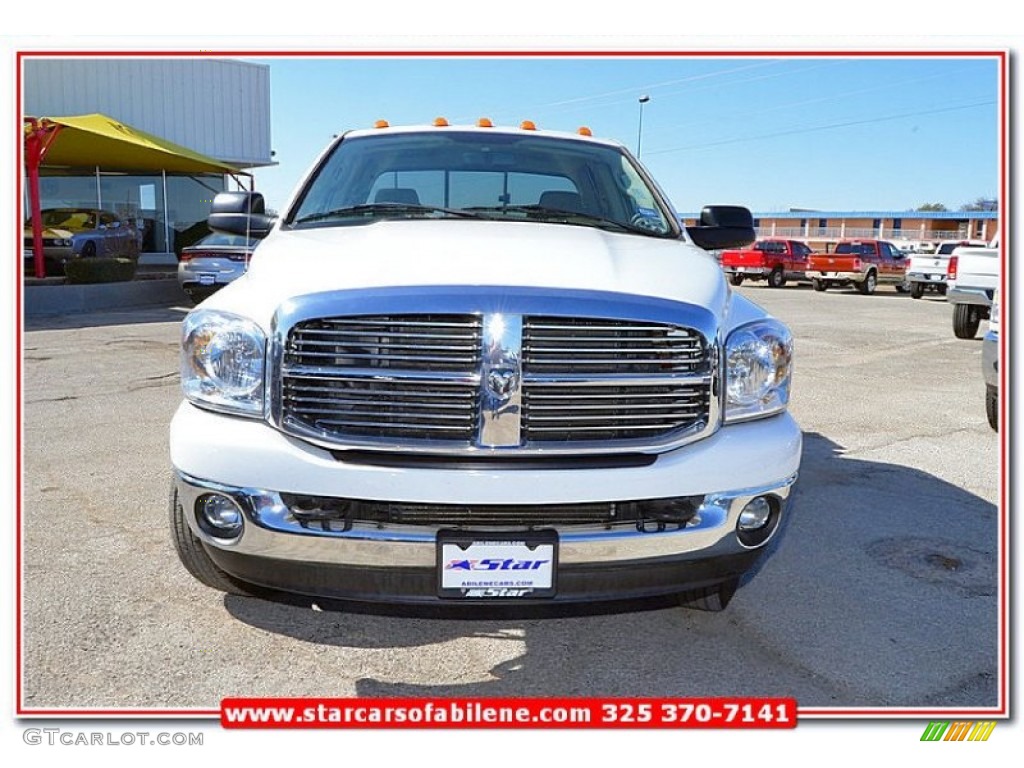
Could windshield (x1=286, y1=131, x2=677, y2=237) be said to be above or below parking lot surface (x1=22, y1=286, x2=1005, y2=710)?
above

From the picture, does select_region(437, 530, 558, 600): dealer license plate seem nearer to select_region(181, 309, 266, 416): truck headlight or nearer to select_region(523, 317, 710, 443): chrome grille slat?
select_region(523, 317, 710, 443): chrome grille slat

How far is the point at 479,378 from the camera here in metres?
2.52

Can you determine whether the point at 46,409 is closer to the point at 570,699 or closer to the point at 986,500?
the point at 570,699

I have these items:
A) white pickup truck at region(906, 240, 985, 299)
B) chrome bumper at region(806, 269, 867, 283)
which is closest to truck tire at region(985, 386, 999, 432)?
white pickup truck at region(906, 240, 985, 299)

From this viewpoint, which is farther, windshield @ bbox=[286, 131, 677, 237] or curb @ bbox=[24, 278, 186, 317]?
curb @ bbox=[24, 278, 186, 317]

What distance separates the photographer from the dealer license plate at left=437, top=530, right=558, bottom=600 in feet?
8.20

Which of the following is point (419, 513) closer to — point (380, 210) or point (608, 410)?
point (608, 410)

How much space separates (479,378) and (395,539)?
505 mm

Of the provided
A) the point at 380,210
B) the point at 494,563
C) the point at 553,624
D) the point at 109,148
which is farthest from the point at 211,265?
the point at 494,563

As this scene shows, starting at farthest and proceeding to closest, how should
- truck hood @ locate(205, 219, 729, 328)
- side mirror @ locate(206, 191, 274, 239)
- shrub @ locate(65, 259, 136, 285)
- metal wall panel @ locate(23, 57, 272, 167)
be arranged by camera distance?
1. metal wall panel @ locate(23, 57, 272, 167)
2. shrub @ locate(65, 259, 136, 285)
3. side mirror @ locate(206, 191, 274, 239)
4. truck hood @ locate(205, 219, 729, 328)

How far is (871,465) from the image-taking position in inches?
218

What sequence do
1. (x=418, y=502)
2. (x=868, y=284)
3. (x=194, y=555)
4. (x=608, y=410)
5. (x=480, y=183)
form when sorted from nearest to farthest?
(x=418, y=502), (x=608, y=410), (x=194, y=555), (x=480, y=183), (x=868, y=284)

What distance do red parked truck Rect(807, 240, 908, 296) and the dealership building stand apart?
1630 centimetres

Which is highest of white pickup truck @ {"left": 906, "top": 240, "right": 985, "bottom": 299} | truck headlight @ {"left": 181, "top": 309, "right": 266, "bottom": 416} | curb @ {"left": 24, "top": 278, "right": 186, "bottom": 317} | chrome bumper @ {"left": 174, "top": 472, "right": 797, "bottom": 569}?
white pickup truck @ {"left": 906, "top": 240, "right": 985, "bottom": 299}
